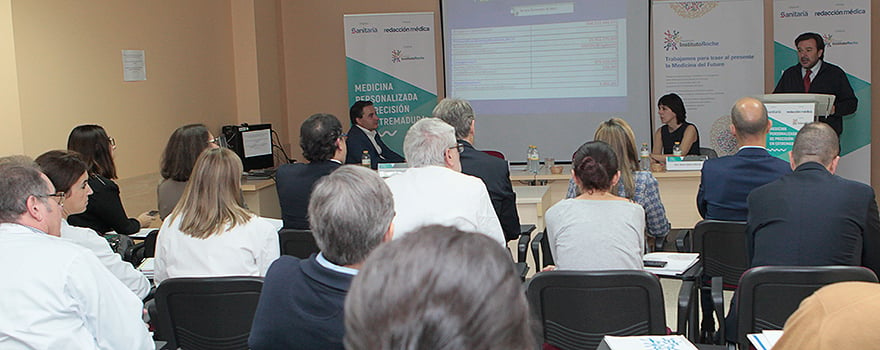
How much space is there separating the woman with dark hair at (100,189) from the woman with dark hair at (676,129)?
4328 mm

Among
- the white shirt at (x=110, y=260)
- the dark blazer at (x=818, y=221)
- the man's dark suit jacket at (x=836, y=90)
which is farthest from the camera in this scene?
the man's dark suit jacket at (x=836, y=90)

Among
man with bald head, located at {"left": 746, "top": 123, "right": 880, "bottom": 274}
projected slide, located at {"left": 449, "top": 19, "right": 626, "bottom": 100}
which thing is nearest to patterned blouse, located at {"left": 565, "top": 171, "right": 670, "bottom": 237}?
man with bald head, located at {"left": 746, "top": 123, "right": 880, "bottom": 274}

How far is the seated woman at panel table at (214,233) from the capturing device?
3049 millimetres

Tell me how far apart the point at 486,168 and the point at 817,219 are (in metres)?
1.52

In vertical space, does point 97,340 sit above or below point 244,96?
below

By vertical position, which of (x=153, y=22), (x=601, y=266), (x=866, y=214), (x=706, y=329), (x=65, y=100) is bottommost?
(x=706, y=329)

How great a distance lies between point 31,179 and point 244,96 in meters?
5.82

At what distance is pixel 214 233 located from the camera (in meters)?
3.07

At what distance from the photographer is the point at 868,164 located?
24.7 feet

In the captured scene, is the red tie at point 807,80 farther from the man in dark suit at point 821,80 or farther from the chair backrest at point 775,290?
the chair backrest at point 775,290

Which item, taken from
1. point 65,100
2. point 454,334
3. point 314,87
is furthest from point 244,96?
point 454,334

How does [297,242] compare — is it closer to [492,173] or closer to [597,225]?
[492,173]

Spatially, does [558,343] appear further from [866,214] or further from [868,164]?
[868,164]

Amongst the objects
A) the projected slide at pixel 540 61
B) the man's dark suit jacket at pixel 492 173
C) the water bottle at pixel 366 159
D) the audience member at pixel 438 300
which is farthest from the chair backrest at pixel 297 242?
the projected slide at pixel 540 61
